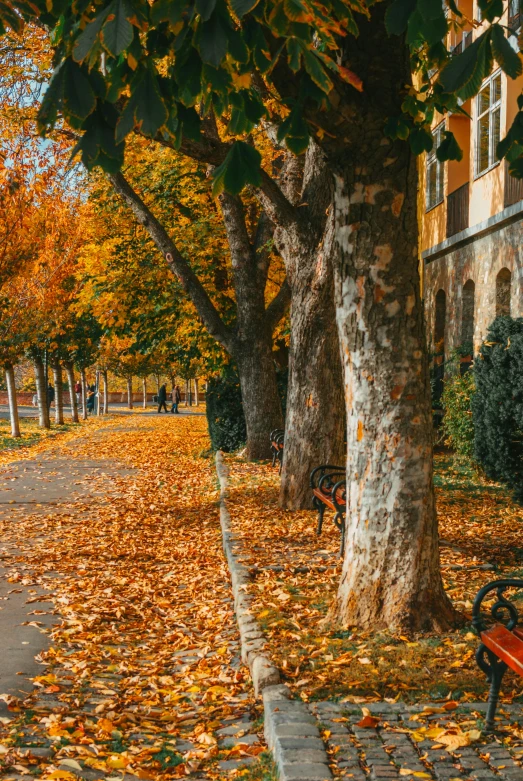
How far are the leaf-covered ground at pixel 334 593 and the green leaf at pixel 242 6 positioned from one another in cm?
338

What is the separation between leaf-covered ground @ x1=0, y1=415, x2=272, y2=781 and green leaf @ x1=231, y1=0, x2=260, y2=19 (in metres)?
3.17

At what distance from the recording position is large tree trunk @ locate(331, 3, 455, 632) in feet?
18.4

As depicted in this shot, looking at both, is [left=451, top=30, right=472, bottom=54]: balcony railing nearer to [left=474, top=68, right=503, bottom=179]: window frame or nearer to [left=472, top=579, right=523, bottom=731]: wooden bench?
[left=474, top=68, right=503, bottom=179]: window frame

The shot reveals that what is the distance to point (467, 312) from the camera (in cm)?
1980

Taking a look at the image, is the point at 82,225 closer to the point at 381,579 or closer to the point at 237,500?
the point at 237,500

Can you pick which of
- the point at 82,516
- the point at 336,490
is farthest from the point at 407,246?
the point at 82,516

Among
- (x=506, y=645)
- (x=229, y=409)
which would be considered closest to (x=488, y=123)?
(x=229, y=409)

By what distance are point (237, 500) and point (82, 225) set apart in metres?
11.6

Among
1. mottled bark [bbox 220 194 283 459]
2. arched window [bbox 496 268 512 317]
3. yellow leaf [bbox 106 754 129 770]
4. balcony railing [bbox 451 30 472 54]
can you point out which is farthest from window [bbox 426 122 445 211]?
yellow leaf [bbox 106 754 129 770]

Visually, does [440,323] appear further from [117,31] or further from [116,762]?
[117,31]

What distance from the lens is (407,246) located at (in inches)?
225

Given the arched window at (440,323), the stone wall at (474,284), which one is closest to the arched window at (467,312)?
the stone wall at (474,284)

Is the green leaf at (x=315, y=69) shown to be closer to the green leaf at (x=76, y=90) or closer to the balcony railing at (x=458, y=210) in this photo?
the green leaf at (x=76, y=90)

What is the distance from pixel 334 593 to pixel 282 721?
2650mm
